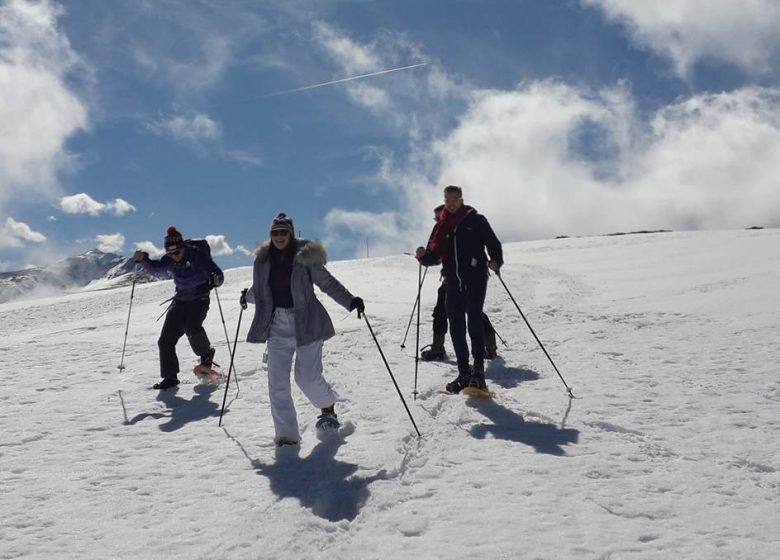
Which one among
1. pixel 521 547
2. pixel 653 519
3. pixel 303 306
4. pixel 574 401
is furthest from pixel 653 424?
pixel 303 306

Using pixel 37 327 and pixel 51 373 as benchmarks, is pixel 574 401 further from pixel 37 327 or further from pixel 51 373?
pixel 37 327

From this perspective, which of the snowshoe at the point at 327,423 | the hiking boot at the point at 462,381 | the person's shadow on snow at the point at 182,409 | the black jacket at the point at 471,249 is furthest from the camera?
the black jacket at the point at 471,249

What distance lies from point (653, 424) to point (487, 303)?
927 cm

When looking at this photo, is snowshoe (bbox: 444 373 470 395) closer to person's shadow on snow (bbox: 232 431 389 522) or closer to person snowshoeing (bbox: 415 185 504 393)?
person snowshoeing (bbox: 415 185 504 393)

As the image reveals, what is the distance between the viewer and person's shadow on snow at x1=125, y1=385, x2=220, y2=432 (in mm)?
6188

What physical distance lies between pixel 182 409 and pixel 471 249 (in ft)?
12.6

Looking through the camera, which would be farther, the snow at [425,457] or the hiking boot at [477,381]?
the hiking boot at [477,381]

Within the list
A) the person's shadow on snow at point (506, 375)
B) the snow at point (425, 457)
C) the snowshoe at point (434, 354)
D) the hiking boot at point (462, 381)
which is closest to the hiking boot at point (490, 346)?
the person's shadow on snow at point (506, 375)

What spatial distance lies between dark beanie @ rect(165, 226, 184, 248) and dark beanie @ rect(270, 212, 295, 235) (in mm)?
3107

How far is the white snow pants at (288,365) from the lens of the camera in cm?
532

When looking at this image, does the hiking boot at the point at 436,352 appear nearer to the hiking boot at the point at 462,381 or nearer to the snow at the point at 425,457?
the snow at the point at 425,457

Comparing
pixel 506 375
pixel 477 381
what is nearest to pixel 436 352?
pixel 506 375

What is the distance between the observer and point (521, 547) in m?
3.19

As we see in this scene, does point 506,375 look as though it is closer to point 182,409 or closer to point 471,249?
point 471,249
